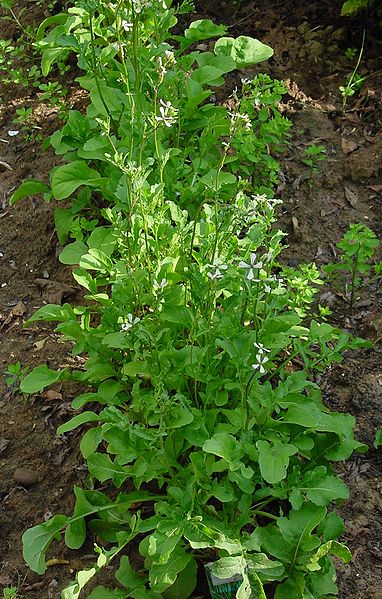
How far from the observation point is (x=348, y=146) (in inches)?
185

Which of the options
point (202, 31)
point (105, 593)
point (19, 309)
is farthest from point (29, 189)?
point (105, 593)

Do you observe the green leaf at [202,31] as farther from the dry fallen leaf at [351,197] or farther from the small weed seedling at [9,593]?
the small weed seedling at [9,593]

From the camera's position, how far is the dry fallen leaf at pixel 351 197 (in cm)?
444

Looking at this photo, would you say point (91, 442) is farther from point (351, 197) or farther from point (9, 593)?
point (351, 197)

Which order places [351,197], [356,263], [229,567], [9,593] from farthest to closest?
[351,197]
[356,263]
[9,593]
[229,567]

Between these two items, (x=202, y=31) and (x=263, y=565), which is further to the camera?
(x=202, y=31)

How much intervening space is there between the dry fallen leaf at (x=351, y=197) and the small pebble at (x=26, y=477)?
2314 millimetres

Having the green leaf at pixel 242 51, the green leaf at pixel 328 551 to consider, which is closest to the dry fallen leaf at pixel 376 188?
the green leaf at pixel 242 51

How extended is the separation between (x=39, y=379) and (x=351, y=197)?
7.10ft

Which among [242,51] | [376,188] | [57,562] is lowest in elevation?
[57,562]

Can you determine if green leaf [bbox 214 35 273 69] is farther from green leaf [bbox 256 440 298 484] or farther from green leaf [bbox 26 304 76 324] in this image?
green leaf [bbox 256 440 298 484]

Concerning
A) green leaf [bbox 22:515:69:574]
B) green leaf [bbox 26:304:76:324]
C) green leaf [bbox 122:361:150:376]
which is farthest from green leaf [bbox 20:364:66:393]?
green leaf [bbox 22:515:69:574]

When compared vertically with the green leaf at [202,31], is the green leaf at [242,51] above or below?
below

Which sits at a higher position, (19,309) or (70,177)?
(70,177)
